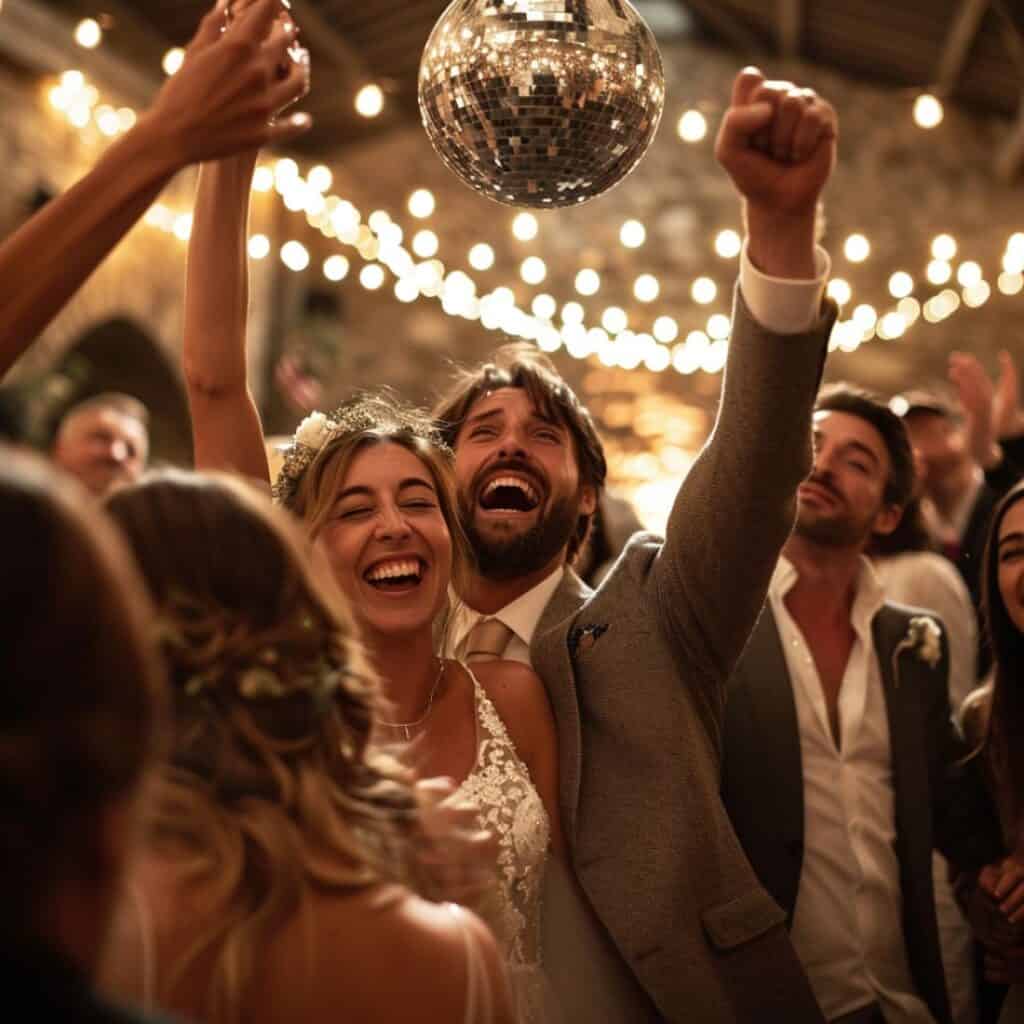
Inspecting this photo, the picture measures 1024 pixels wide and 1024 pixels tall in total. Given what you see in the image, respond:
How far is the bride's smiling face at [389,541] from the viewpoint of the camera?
1988mm

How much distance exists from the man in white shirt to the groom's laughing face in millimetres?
464

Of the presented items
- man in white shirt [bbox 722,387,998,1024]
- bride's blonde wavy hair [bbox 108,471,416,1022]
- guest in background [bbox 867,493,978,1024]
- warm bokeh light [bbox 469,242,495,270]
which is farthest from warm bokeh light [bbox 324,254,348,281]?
bride's blonde wavy hair [bbox 108,471,416,1022]

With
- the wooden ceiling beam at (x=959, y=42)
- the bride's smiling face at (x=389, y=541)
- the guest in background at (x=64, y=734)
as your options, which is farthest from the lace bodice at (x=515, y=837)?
the wooden ceiling beam at (x=959, y=42)

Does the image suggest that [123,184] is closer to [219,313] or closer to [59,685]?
[219,313]

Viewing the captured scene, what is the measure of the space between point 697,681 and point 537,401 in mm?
720

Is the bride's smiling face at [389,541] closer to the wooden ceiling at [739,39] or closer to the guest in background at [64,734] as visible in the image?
the guest in background at [64,734]

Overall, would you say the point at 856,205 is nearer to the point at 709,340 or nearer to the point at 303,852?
the point at 709,340

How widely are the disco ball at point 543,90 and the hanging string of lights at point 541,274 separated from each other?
4009 mm

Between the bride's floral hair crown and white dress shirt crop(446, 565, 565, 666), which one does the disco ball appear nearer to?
the bride's floral hair crown

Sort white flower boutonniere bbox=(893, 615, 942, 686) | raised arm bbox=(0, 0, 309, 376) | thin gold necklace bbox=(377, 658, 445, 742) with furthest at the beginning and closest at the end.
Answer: white flower boutonniere bbox=(893, 615, 942, 686)
thin gold necklace bbox=(377, 658, 445, 742)
raised arm bbox=(0, 0, 309, 376)

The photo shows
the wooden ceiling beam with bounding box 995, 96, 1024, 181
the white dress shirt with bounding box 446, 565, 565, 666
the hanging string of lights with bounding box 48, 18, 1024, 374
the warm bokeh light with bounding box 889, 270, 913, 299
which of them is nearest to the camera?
the white dress shirt with bounding box 446, 565, 565, 666

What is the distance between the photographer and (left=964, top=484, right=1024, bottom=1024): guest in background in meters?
2.17

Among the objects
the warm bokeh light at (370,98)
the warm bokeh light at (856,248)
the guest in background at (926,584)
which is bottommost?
the guest in background at (926,584)

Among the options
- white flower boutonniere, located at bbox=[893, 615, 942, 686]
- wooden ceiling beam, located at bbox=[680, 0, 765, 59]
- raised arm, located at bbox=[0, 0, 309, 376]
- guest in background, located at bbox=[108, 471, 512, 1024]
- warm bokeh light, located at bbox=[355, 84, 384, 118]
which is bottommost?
guest in background, located at bbox=[108, 471, 512, 1024]
